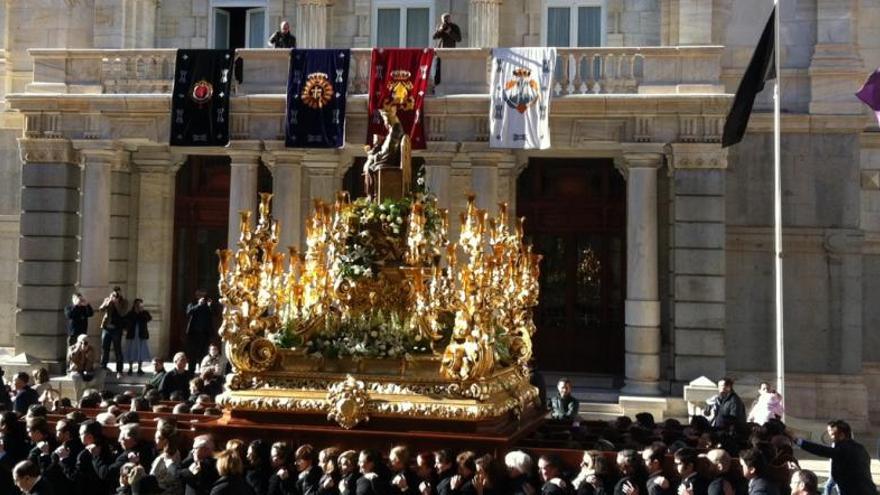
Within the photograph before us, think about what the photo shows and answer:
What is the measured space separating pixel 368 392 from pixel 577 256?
48.2ft

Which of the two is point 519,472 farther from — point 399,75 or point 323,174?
point 323,174

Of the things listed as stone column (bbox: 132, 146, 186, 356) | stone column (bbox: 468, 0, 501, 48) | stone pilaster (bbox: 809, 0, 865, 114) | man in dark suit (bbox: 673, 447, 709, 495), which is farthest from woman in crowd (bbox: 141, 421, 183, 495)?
stone pilaster (bbox: 809, 0, 865, 114)

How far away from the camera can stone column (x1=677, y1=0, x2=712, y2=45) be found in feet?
77.0

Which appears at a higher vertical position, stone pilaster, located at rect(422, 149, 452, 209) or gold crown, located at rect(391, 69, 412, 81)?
gold crown, located at rect(391, 69, 412, 81)

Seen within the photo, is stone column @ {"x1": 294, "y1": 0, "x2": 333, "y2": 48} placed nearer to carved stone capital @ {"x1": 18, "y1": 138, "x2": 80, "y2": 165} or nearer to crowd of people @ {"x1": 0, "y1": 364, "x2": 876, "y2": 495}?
carved stone capital @ {"x1": 18, "y1": 138, "x2": 80, "y2": 165}

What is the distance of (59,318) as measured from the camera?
24.6 m

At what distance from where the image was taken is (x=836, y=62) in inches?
948

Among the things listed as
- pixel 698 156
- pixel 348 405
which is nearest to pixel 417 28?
pixel 698 156

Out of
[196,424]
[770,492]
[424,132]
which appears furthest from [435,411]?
[424,132]

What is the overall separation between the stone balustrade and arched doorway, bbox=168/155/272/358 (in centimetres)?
403

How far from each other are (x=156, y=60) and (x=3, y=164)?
6391 millimetres

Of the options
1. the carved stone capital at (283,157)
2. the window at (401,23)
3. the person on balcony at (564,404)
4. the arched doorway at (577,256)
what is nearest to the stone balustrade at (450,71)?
the carved stone capital at (283,157)

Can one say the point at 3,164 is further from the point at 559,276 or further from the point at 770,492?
the point at 770,492

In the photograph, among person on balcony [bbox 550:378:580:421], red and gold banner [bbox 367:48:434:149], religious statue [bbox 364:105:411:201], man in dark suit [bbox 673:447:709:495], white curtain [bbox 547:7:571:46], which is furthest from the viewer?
white curtain [bbox 547:7:571:46]
